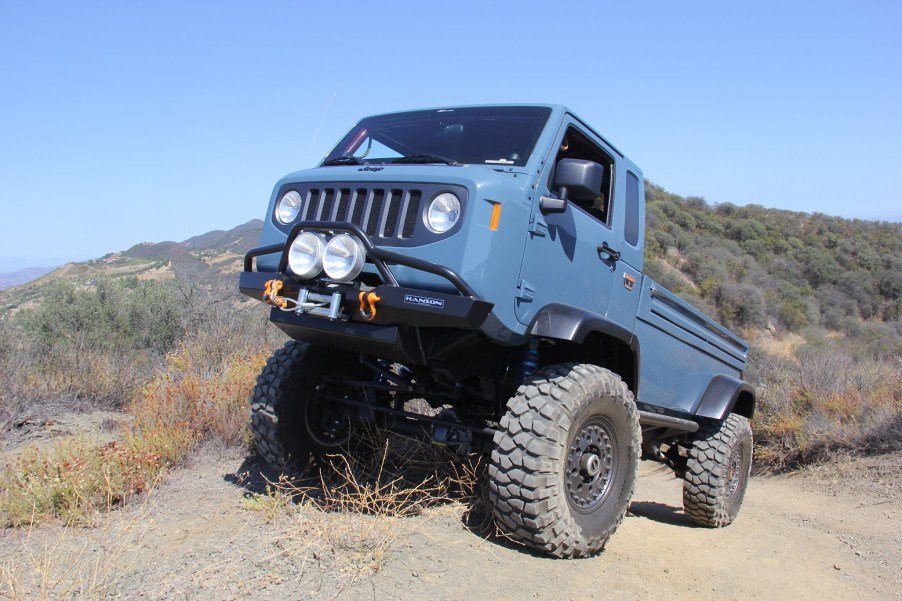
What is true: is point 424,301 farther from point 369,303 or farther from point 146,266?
point 146,266

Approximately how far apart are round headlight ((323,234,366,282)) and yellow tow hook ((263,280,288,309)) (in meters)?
0.35

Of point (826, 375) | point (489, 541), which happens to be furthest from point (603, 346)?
point (826, 375)

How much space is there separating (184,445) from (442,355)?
108 inches

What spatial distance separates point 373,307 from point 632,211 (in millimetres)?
2412

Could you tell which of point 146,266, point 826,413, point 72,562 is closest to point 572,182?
point 72,562

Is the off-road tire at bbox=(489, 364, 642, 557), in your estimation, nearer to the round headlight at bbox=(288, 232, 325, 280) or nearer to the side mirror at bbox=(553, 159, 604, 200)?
the side mirror at bbox=(553, 159, 604, 200)

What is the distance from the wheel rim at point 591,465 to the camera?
4.19 m

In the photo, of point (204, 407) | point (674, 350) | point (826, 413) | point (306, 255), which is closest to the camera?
point (306, 255)

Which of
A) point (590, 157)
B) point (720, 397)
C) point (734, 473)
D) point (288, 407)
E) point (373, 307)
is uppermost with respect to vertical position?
point (590, 157)

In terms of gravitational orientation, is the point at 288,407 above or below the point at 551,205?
below

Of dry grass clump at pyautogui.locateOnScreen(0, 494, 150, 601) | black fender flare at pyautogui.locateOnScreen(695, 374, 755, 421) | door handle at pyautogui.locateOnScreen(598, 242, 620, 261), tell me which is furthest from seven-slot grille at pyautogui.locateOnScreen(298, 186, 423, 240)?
black fender flare at pyautogui.locateOnScreen(695, 374, 755, 421)

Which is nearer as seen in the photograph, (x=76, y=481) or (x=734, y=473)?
(x=76, y=481)

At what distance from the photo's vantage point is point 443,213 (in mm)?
3787

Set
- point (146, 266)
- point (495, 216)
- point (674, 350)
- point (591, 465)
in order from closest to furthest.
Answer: point (495, 216) < point (591, 465) < point (674, 350) < point (146, 266)
